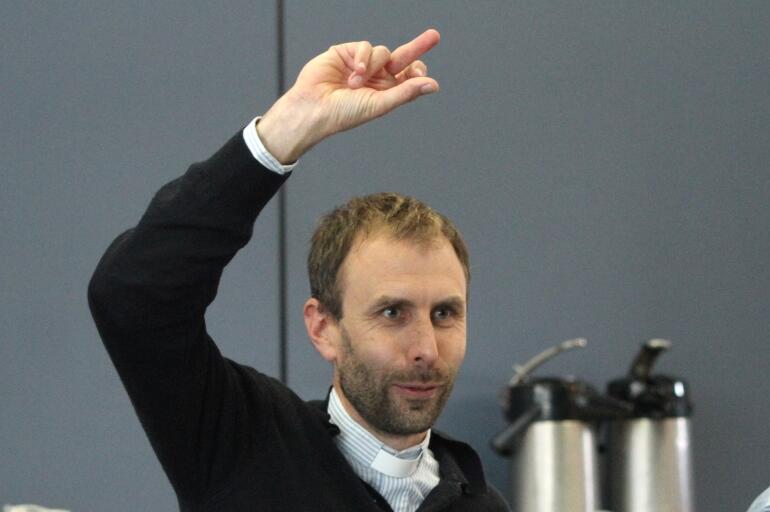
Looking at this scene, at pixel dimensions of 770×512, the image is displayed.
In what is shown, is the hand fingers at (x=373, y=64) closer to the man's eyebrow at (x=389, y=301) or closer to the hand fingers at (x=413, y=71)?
the hand fingers at (x=413, y=71)

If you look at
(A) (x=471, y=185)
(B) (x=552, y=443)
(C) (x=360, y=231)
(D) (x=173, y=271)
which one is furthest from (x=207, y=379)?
(A) (x=471, y=185)

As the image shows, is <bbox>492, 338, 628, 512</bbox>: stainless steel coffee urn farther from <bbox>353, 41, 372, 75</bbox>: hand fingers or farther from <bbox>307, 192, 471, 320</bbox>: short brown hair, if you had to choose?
<bbox>353, 41, 372, 75</bbox>: hand fingers

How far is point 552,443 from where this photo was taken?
6.64ft

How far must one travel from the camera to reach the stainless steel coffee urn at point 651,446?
6.95 feet

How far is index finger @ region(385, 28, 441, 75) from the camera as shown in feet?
3.78

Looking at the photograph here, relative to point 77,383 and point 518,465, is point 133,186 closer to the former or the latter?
point 77,383

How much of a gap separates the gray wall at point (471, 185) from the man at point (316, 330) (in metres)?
0.76

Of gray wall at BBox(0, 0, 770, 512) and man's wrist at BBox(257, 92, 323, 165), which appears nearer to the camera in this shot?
man's wrist at BBox(257, 92, 323, 165)

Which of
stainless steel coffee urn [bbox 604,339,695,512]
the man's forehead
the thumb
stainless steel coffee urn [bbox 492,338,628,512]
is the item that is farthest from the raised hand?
stainless steel coffee urn [bbox 604,339,695,512]

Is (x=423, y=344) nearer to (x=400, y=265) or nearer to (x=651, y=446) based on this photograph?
(x=400, y=265)

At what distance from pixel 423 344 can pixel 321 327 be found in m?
0.16

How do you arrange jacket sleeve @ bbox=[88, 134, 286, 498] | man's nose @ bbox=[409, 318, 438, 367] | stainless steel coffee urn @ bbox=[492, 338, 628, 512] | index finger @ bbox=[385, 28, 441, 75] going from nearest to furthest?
jacket sleeve @ bbox=[88, 134, 286, 498] < index finger @ bbox=[385, 28, 441, 75] < man's nose @ bbox=[409, 318, 438, 367] < stainless steel coffee urn @ bbox=[492, 338, 628, 512]

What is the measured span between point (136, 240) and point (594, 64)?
1.45 metres

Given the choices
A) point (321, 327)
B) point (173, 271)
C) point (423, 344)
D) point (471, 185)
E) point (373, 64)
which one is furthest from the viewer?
point (471, 185)
